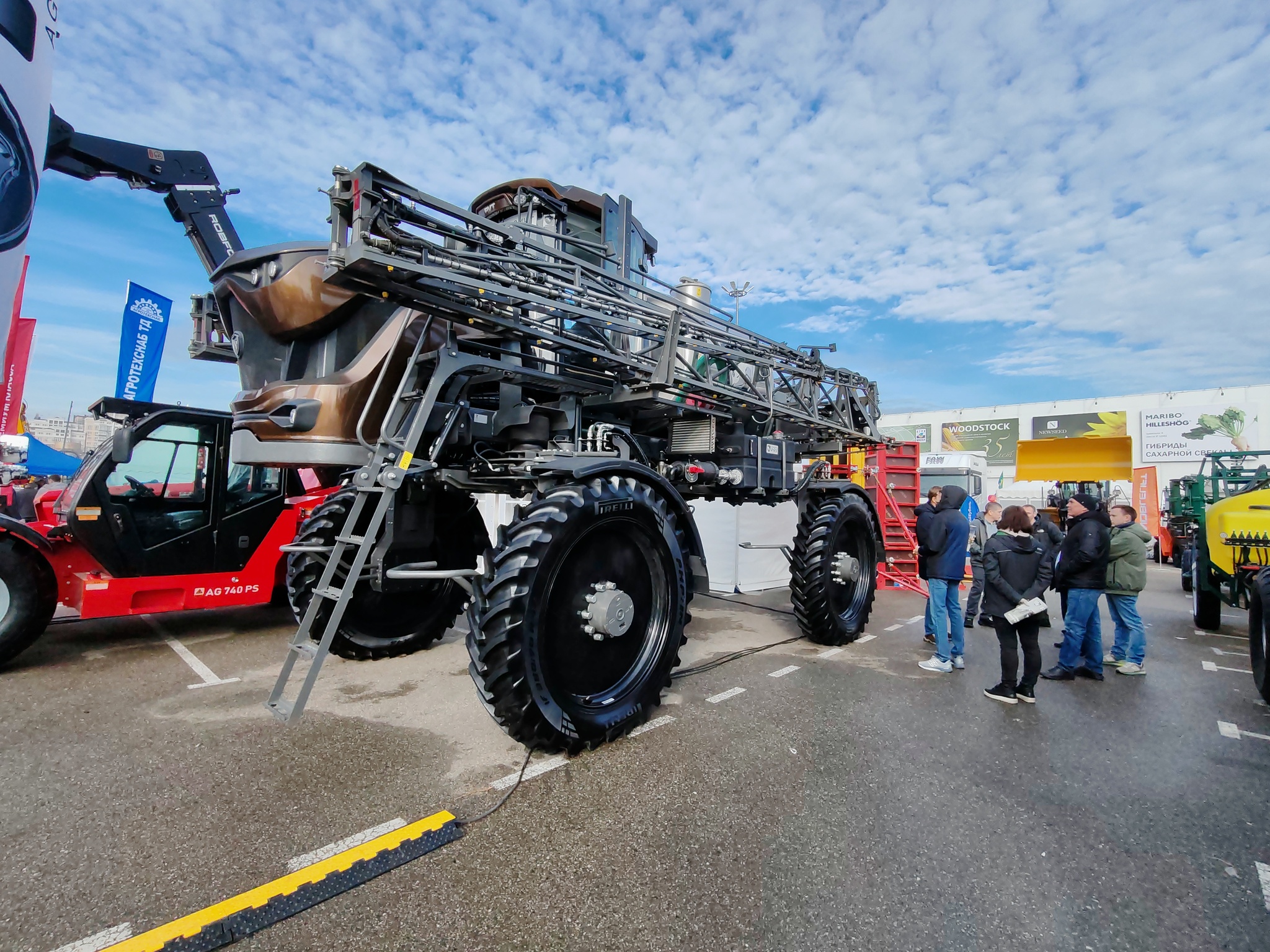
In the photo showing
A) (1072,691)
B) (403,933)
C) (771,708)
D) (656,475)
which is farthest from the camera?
(1072,691)

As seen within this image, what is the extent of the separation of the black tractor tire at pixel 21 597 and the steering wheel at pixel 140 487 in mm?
972

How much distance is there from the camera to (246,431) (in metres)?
3.75

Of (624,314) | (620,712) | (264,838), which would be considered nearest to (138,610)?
(264,838)

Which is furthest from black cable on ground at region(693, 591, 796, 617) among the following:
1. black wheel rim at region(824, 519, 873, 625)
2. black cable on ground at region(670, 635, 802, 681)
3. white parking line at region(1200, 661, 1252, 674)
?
white parking line at region(1200, 661, 1252, 674)

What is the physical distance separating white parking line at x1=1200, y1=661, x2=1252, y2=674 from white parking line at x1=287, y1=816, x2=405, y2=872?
24.2 ft

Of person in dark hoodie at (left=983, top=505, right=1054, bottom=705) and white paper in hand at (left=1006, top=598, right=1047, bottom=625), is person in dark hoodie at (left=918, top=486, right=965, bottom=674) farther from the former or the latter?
white paper in hand at (left=1006, top=598, right=1047, bottom=625)

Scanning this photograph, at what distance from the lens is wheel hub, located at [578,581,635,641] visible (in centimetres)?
353

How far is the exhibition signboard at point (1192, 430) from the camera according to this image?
1309 inches

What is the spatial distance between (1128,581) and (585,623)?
210 inches

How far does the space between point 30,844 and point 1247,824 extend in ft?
18.7

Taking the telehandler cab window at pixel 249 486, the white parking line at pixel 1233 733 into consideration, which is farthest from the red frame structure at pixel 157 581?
the white parking line at pixel 1233 733

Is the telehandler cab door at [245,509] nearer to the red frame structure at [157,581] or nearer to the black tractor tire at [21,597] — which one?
the red frame structure at [157,581]

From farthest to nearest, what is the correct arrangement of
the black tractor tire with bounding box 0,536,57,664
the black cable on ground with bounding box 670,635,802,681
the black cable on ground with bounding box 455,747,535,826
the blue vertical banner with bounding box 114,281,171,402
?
the blue vertical banner with bounding box 114,281,171,402 → the black cable on ground with bounding box 670,635,802,681 → the black tractor tire with bounding box 0,536,57,664 → the black cable on ground with bounding box 455,747,535,826

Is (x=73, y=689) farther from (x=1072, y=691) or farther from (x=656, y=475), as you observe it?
(x=1072, y=691)
